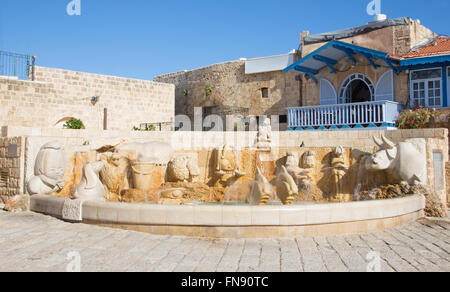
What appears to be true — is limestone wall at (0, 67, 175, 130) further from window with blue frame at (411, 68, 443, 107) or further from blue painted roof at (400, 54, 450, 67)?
window with blue frame at (411, 68, 443, 107)

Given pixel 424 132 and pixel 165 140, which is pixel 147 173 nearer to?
pixel 165 140

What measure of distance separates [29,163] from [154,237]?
4664 mm

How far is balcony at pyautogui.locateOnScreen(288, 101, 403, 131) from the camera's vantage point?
1462 centimetres

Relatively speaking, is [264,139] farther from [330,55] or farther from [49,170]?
[330,55]

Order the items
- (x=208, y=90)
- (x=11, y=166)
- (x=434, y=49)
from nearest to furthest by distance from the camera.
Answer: (x=11, y=166), (x=434, y=49), (x=208, y=90)

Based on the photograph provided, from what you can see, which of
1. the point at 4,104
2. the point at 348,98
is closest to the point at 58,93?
the point at 4,104

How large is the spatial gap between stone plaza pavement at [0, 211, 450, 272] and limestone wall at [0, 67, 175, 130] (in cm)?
1219

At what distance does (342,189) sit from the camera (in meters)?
8.77

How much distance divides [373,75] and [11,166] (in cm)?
1425

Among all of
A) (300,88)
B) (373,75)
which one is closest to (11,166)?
(373,75)

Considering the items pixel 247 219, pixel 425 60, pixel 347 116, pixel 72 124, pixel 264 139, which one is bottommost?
pixel 247 219

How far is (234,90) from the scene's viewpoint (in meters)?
22.9

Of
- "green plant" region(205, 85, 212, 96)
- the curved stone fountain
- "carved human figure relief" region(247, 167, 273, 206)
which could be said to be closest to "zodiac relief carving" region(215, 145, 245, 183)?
the curved stone fountain

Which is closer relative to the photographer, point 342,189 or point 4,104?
point 342,189
